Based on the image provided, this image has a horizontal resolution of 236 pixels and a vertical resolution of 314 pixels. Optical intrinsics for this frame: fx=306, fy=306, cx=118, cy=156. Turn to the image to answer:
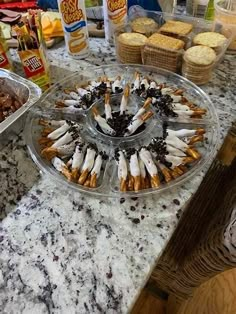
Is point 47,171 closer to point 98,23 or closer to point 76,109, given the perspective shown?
point 76,109

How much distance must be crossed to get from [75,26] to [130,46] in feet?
0.49

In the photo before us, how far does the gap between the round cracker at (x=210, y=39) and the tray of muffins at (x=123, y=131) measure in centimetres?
13

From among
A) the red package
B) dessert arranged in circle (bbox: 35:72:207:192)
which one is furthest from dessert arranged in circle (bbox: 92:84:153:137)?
the red package

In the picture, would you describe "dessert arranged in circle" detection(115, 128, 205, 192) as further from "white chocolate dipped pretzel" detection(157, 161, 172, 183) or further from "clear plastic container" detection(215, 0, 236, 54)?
"clear plastic container" detection(215, 0, 236, 54)

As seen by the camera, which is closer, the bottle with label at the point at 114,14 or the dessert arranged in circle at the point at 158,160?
the dessert arranged in circle at the point at 158,160

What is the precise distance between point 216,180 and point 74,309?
53 centimetres

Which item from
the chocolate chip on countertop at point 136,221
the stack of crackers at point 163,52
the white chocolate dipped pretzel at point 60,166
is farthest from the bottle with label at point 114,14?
the chocolate chip on countertop at point 136,221

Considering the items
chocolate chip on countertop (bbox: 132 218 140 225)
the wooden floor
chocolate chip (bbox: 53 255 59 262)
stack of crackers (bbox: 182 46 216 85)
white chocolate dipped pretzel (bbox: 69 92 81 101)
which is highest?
stack of crackers (bbox: 182 46 216 85)

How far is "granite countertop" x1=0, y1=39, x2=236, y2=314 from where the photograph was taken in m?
0.44

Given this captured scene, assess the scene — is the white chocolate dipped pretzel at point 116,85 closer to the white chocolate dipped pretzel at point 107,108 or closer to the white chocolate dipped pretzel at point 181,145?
the white chocolate dipped pretzel at point 107,108

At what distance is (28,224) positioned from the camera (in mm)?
522

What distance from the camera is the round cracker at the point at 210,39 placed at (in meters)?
0.79

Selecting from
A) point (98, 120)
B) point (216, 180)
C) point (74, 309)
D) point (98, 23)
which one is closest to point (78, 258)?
point (74, 309)

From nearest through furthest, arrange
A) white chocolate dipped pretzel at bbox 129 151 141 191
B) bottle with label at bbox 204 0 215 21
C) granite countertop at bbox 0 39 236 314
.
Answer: granite countertop at bbox 0 39 236 314, white chocolate dipped pretzel at bbox 129 151 141 191, bottle with label at bbox 204 0 215 21
